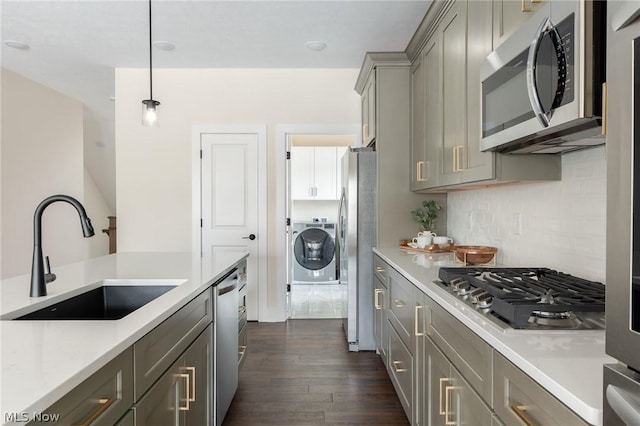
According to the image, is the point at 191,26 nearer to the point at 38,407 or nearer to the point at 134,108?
the point at 134,108

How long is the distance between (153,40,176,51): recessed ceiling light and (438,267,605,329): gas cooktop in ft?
10.0

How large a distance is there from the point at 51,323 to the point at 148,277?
2.38ft

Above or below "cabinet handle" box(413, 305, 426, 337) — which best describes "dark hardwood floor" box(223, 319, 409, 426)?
below

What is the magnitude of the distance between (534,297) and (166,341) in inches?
45.4

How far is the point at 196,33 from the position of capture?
3.27 m

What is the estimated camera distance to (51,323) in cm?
110

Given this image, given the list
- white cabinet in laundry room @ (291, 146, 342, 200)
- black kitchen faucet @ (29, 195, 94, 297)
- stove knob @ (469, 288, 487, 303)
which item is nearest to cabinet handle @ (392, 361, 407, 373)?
stove knob @ (469, 288, 487, 303)

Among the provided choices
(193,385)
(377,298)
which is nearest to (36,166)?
(377,298)

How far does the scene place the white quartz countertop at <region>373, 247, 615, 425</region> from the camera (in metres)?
0.71

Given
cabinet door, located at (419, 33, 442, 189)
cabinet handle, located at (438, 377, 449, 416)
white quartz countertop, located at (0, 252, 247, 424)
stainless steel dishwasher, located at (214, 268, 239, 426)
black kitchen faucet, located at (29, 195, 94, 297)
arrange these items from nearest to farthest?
white quartz countertop, located at (0, 252, 247, 424)
black kitchen faucet, located at (29, 195, 94, 297)
cabinet handle, located at (438, 377, 449, 416)
stainless steel dishwasher, located at (214, 268, 239, 426)
cabinet door, located at (419, 33, 442, 189)

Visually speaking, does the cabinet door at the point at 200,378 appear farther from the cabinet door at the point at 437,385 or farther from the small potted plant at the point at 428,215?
the small potted plant at the point at 428,215

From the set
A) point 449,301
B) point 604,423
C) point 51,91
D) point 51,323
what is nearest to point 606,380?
point 604,423

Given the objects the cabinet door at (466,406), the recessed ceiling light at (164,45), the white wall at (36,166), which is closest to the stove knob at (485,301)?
the cabinet door at (466,406)

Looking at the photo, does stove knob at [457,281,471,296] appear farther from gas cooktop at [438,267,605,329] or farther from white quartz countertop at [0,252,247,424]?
white quartz countertop at [0,252,247,424]
